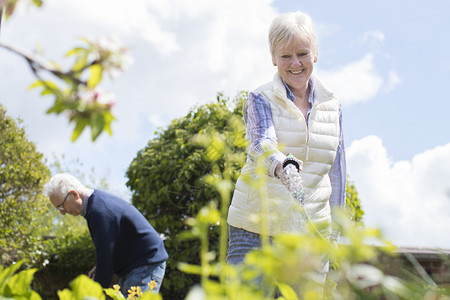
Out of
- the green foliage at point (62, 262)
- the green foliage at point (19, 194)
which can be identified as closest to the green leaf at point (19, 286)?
the green foliage at point (62, 262)

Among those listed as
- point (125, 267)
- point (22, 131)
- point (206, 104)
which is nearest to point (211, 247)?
point (206, 104)

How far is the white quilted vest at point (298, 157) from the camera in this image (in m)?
2.37

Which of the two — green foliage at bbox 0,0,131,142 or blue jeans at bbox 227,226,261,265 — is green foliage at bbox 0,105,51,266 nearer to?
blue jeans at bbox 227,226,261,265

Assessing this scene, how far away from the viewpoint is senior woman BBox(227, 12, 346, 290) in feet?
7.70

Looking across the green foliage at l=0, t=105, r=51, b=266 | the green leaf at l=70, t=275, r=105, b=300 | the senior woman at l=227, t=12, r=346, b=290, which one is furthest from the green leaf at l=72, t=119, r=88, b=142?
the green foliage at l=0, t=105, r=51, b=266

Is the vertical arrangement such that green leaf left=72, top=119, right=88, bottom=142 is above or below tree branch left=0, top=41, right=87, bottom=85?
below

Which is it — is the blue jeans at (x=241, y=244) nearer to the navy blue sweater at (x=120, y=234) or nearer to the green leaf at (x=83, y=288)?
the navy blue sweater at (x=120, y=234)

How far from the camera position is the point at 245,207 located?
2.40m

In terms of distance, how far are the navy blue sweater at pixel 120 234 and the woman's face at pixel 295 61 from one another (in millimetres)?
1484

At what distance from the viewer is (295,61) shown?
242 centimetres

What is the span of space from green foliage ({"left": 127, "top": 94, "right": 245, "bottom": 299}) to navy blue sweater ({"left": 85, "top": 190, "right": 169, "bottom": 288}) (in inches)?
80.2

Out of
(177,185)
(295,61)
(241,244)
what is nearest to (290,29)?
(295,61)

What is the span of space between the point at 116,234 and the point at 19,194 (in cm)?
448

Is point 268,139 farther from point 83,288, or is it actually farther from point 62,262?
point 62,262
